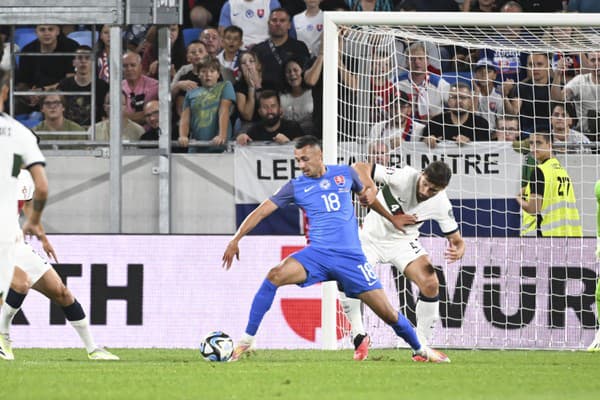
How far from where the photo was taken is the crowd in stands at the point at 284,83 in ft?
50.9

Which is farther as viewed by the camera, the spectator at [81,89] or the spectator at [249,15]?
the spectator at [249,15]

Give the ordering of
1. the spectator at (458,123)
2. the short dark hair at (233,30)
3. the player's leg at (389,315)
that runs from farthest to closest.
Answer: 1. the short dark hair at (233,30)
2. the spectator at (458,123)
3. the player's leg at (389,315)

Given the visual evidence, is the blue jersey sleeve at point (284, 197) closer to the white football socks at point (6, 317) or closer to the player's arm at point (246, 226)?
the player's arm at point (246, 226)

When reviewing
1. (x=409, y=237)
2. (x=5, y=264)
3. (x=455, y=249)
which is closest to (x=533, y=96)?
(x=409, y=237)

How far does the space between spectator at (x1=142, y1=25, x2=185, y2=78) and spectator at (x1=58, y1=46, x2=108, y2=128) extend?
2.70ft

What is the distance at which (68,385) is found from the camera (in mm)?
8922

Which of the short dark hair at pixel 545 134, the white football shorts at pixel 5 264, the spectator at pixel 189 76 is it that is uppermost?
the spectator at pixel 189 76

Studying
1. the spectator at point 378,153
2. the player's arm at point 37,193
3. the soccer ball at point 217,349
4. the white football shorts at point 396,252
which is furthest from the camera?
the spectator at point 378,153

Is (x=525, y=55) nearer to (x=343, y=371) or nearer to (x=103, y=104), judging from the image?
(x=103, y=104)

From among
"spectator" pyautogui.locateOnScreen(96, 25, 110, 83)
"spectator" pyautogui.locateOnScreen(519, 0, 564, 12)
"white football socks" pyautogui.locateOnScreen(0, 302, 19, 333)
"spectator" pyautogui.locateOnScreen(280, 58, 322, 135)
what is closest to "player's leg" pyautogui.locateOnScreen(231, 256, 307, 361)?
"white football socks" pyautogui.locateOnScreen(0, 302, 19, 333)

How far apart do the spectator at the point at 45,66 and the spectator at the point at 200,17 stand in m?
1.61

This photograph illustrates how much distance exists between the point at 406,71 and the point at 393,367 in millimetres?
5536

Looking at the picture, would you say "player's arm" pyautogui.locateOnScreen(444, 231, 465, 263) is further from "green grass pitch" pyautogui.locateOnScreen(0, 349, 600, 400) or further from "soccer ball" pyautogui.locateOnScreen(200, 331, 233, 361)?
"soccer ball" pyautogui.locateOnScreen(200, 331, 233, 361)

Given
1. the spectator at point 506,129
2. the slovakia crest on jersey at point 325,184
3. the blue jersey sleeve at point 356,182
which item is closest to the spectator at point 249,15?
the spectator at point 506,129
